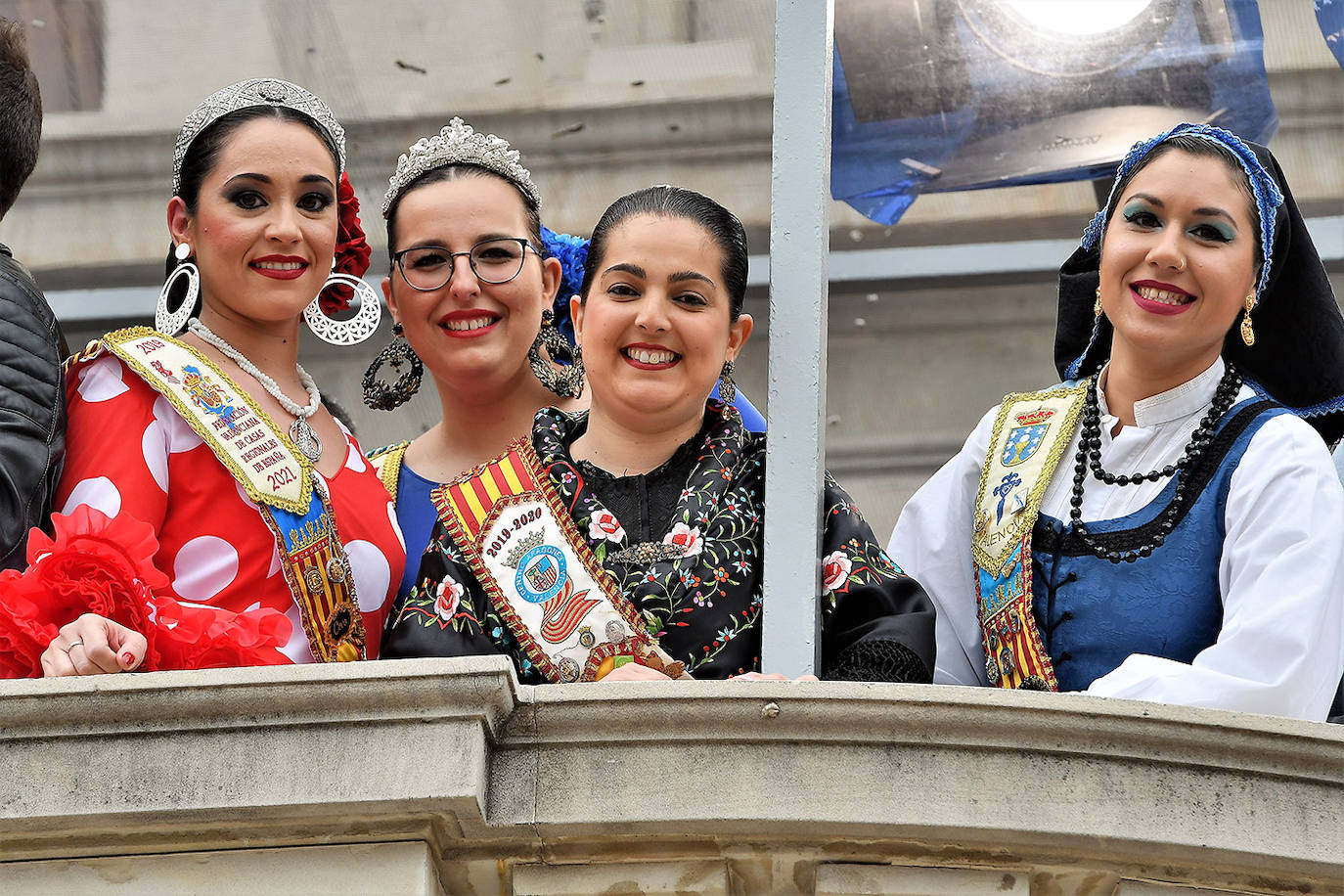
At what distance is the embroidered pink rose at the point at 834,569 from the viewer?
376cm

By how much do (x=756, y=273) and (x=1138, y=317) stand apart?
252 cm

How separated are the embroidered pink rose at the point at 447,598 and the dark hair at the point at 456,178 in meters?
1.26

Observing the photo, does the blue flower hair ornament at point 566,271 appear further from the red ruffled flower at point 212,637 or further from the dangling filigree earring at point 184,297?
the red ruffled flower at point 212,637

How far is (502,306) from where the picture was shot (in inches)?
189

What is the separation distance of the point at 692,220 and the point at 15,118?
4.39ft

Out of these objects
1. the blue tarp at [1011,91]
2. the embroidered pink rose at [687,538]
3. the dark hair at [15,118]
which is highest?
the blue tarp at [1011,91]

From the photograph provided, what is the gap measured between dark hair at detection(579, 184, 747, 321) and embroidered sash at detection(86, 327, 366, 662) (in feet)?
2.17

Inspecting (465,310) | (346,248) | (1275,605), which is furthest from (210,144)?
(1275,605)

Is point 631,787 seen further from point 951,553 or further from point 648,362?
point 951,553

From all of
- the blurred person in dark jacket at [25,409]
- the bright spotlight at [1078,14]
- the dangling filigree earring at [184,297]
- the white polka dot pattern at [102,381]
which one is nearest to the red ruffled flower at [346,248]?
the dangling filigree earring at [184,297]

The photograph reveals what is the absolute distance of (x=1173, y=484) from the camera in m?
4.02

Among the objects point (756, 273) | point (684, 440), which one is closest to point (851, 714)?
point (684, 440)

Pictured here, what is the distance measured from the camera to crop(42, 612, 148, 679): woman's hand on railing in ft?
10.8

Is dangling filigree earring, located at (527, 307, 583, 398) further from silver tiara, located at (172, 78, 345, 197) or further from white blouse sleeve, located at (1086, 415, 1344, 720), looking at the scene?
white blouse sleeve, located at (1086, 415, 1344, 720)
